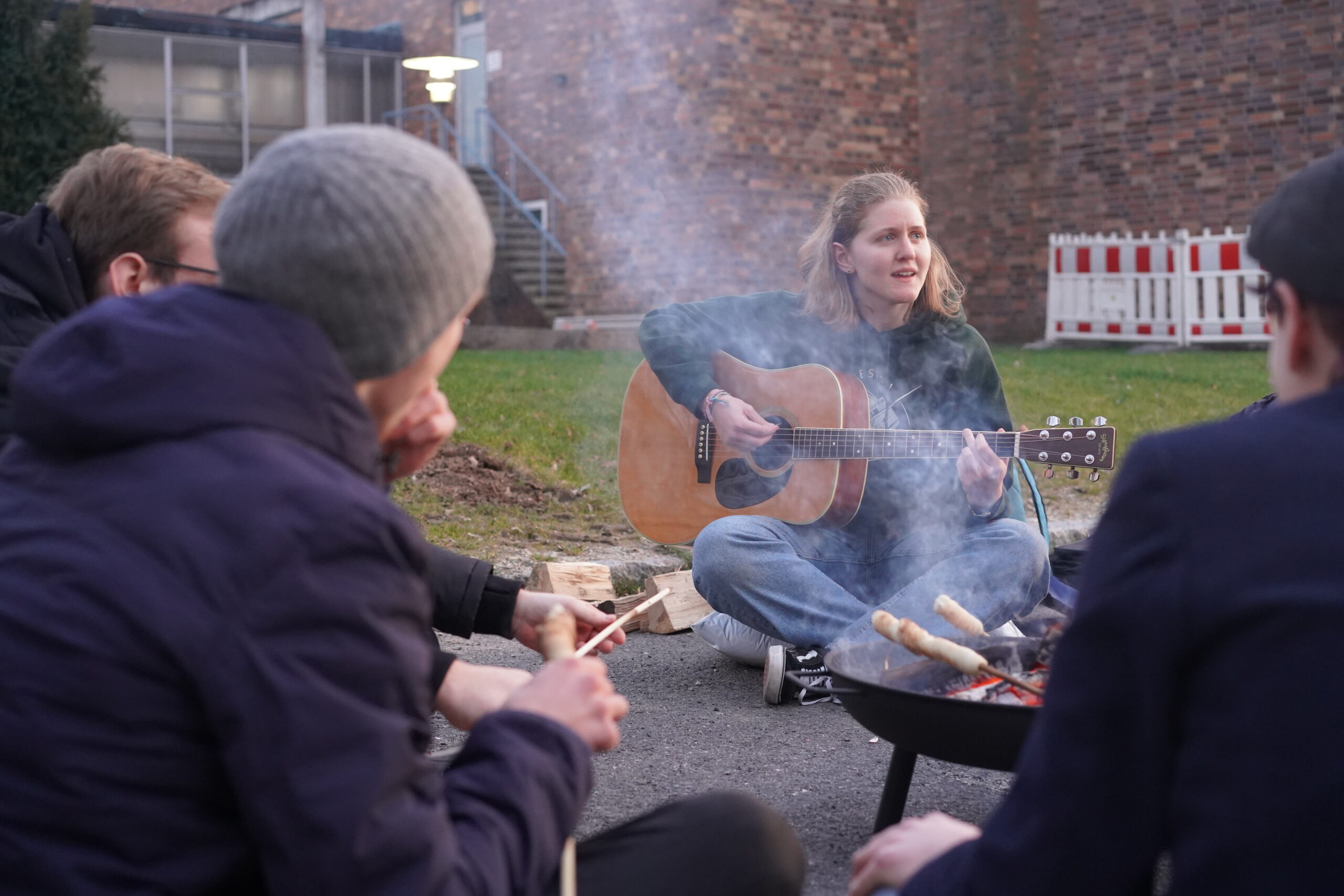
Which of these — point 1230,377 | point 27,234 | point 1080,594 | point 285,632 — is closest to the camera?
point 285,632

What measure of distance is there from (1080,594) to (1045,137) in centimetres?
1721

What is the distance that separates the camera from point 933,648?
8.00 feet

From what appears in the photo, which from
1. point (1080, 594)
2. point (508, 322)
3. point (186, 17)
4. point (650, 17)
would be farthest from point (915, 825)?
point (186, 17)

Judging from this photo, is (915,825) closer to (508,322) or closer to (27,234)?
(27,234)

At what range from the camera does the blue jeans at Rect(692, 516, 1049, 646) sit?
4074 mm

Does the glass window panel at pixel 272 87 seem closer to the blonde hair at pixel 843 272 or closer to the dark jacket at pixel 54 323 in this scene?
the blonde hair at pixel 843 272

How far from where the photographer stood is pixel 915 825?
171 cm

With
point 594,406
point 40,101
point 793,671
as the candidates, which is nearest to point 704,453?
point 793,671

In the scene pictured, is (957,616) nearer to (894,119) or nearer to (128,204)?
(128,204)

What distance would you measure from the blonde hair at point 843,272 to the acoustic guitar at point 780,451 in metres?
0.21

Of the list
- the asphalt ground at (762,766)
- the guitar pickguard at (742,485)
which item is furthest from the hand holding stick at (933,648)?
the guitar pickguard at (742,485)

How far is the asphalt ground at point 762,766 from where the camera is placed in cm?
318

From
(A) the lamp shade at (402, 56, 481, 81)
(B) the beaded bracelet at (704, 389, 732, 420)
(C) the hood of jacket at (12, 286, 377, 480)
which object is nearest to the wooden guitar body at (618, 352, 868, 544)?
(B) the beaded bracelet at (704, 389, 732, 420)

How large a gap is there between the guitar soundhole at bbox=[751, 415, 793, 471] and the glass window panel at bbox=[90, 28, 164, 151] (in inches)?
639
